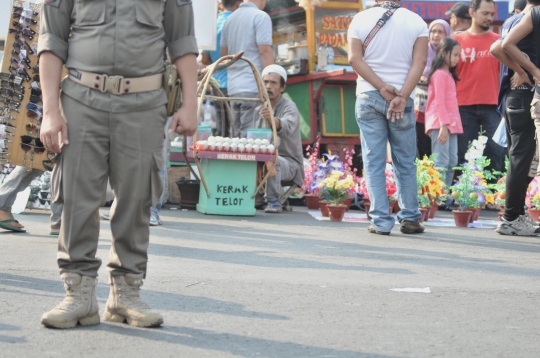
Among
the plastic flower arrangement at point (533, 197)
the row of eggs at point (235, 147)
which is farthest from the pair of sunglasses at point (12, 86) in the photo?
the plastic flower arrangement at point (533, 197)

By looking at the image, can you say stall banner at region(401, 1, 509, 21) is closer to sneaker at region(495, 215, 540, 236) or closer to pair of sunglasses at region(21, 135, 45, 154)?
sneaker at region(495, 215, 540, 236)

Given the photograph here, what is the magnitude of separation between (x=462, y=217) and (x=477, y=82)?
303 cm

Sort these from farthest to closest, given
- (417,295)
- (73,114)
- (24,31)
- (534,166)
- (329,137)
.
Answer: (329,137)
(534,166)
(24,31)
(417,295)
(73,114)

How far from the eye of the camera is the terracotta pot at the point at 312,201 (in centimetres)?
1097

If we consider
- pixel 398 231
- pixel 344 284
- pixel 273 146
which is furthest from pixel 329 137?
pixel 344 284

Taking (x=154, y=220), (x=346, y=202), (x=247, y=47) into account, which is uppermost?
(x=247, y=47)

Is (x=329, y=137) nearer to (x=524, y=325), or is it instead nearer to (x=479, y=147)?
(x=479, y=147)

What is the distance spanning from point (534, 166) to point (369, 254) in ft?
7.39

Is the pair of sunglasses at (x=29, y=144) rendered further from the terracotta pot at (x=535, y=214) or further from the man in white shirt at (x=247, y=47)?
the terracotta pot at (x=535, y=214)

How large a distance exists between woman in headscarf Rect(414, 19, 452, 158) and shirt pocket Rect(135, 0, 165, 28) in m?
7.74

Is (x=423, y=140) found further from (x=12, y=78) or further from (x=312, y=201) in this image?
(x=12, y=78)

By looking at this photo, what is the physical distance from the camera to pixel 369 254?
6.66 meters

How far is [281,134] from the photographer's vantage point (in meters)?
10.6

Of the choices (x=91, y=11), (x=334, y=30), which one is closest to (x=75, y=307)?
(x=91, y=11)
